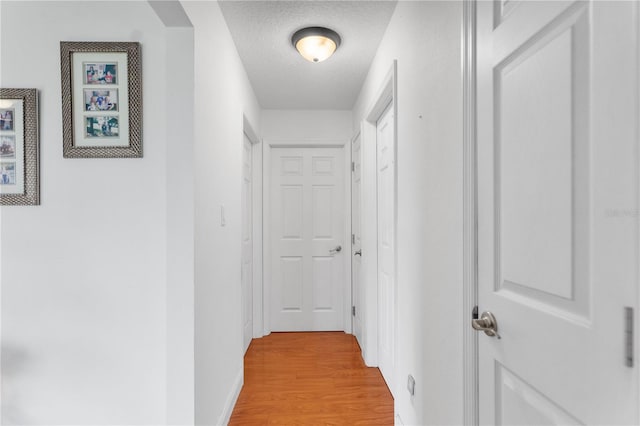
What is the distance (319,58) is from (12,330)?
2174mm

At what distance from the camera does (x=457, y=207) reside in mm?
1147

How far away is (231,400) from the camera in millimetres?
2111

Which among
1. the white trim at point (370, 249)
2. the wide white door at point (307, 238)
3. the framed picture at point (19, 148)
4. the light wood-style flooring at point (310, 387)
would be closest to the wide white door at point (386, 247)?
the white trim at point (370, 249)

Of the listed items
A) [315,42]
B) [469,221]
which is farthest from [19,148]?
[469,221]

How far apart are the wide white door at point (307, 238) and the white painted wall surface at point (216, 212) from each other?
1.18 meters

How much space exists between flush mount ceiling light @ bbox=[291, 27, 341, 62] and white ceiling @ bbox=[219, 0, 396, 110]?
31mm

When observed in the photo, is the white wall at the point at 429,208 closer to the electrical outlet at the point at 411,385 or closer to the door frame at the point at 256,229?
the electrical outlet at the point at 411,385

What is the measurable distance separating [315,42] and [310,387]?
2.28 metres

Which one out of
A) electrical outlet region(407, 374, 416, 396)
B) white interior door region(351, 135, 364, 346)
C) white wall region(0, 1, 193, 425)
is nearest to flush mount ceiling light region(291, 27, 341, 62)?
white wall region(0, 1, 193, 425)

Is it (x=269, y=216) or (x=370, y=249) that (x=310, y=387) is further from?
(x=269, y=216)

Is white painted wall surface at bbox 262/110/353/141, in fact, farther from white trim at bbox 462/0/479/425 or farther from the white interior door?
white trim at bbox 462/0/479/425

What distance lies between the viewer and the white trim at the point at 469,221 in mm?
1058

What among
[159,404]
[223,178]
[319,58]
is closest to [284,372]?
[159,404]

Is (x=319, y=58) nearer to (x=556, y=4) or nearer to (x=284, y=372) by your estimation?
(x=556, y=4)
